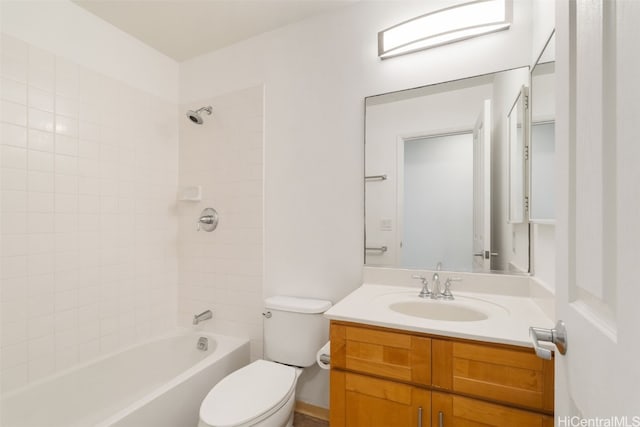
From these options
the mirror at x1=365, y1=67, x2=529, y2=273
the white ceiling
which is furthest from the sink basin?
the white ceiling

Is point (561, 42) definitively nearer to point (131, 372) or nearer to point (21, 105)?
point (21, 105)

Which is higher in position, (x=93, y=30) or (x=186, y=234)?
(x=93, y=30)

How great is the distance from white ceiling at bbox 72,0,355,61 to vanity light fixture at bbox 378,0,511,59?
399 millimetres

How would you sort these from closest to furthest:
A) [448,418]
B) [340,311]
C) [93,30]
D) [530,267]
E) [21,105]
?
[448,418] → [340,311] → [530,267] → [21,105] → [93,30]

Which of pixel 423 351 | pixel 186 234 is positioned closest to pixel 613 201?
pixel 423 351

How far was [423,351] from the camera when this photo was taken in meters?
1.05

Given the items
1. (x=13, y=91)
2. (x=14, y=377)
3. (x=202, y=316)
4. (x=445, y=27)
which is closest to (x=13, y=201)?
(x=13, y=91)

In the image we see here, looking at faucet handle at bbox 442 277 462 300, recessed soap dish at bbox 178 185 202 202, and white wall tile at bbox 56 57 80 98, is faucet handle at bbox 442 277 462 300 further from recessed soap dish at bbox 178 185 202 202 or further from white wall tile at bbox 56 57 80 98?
white wall tile at bbox 56 57 80 98

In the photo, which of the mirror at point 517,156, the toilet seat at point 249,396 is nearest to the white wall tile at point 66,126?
the toilet seat at point 249,396

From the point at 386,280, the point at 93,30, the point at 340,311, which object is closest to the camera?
the point at 340,311

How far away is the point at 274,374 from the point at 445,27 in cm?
192

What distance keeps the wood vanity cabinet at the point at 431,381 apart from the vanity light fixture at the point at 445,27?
4.54 feet

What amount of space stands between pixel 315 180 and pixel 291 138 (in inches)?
12.8

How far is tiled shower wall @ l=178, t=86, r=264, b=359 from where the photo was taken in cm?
198
